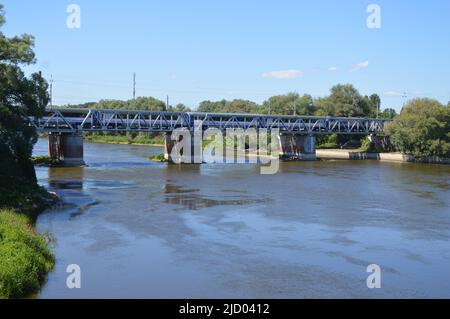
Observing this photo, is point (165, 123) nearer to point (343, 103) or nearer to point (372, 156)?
point (372, 156)

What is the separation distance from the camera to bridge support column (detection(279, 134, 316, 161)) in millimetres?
94694

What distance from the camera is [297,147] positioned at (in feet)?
315

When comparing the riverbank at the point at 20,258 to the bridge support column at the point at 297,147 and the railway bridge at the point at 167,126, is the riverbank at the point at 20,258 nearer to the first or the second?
the railway bridge at the point at 167,126

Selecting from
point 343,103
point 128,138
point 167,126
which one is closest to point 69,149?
point 167,126

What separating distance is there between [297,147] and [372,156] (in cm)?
1384

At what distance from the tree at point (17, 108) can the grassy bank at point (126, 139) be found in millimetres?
95904

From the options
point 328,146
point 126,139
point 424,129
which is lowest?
point 328,146

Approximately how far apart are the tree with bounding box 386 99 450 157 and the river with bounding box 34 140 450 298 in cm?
3210

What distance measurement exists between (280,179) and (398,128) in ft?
116

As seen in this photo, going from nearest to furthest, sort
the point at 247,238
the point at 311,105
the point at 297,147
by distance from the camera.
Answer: the point at 247,238
the point at 297,147
the point at 311,105

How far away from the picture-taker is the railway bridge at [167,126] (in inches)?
2837

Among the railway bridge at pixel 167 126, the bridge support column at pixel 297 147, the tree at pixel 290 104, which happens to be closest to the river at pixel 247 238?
the railway bridge at pixel 167 126

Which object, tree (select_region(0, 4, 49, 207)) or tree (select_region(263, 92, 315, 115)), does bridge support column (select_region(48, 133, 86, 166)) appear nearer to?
tree (select_region(0, 4, 49, 207))
